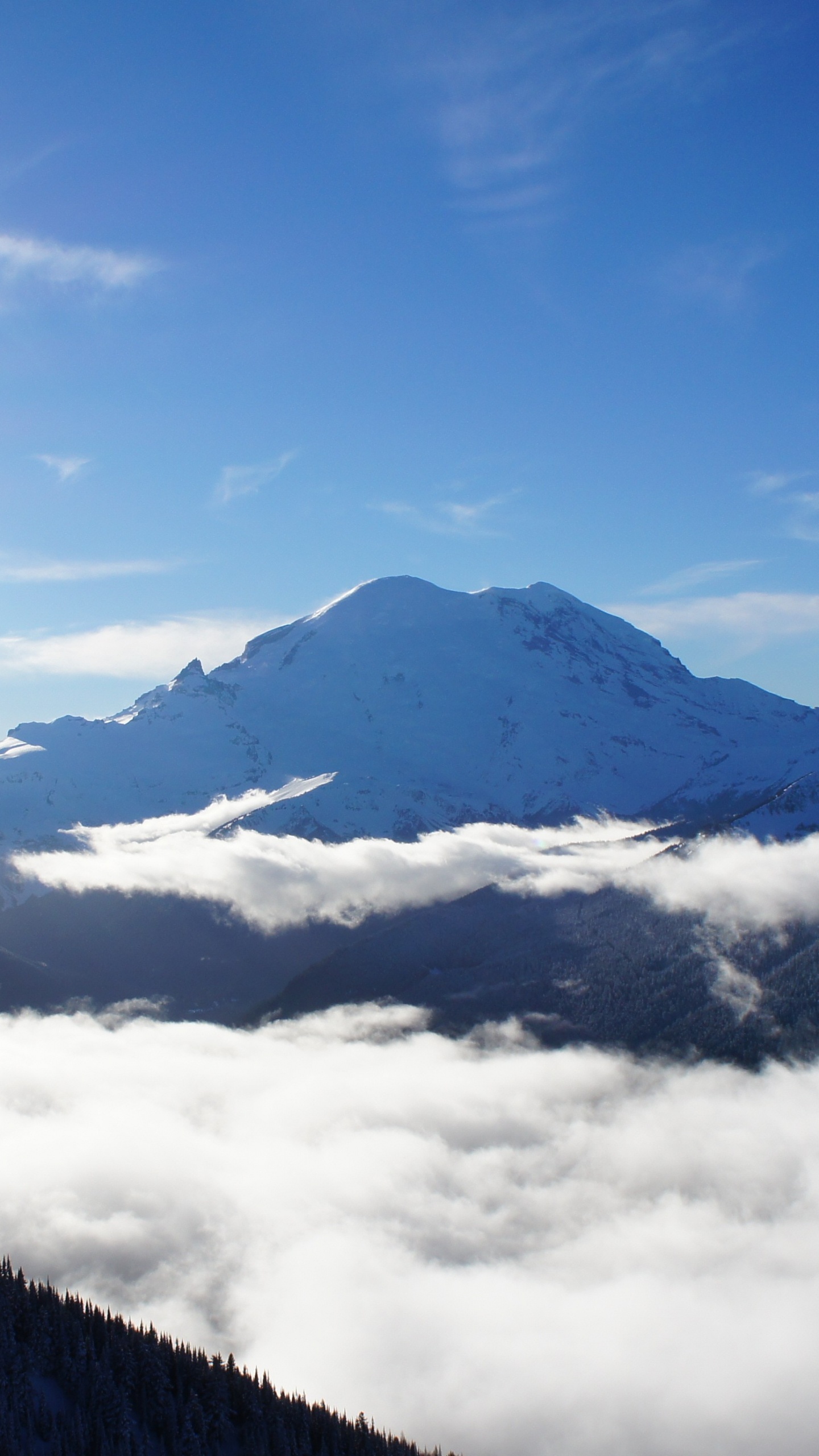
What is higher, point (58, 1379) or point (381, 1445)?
point (58, 1379)

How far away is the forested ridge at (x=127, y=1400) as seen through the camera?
12875 centimetres

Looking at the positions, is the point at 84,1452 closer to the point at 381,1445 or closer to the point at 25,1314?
the point at 25,1314

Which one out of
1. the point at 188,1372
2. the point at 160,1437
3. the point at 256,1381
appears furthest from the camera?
the point at 256,1381

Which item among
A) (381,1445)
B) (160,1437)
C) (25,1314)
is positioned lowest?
(381,1445)

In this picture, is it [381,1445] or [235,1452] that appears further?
[381,1445]

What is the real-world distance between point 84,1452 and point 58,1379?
50.3ft

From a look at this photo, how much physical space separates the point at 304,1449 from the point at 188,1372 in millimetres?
19004

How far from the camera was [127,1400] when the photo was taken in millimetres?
137750

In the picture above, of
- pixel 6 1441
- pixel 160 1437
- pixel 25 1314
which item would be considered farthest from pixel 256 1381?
pixel 6 1441

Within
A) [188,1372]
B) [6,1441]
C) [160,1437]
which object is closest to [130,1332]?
[188,1372]

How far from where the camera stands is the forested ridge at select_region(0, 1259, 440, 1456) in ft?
422

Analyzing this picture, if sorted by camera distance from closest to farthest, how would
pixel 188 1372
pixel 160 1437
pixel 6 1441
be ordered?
pixel 6 1441, pixel 160 1437, pixel 188 1372

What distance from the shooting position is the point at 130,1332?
513ft

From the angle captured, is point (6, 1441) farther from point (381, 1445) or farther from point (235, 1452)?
point (381, 1445)
